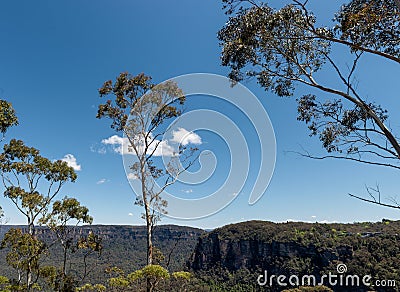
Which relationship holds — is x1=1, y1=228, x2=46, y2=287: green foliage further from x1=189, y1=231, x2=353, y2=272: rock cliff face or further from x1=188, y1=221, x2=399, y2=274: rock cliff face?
x1=189, y1=231, x2=353, y2=272: rock cliff face

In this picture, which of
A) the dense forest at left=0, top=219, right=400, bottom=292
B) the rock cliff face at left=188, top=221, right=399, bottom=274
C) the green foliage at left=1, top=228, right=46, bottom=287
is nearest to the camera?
the green foliage at left=1, top=228, right=46, bottom=287

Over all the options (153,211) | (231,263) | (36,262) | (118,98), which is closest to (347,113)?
(153,211)

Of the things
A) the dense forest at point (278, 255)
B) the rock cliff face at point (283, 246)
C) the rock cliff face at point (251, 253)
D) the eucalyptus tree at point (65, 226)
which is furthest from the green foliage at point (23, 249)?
the rock cliff face at point (251, 253)

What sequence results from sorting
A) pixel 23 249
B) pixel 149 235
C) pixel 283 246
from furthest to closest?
pixel 283 246 → pixel 23 249 → pixel 149 235

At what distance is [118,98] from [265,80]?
4.70 metres

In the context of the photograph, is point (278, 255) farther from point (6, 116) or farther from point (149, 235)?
point (6, 116)

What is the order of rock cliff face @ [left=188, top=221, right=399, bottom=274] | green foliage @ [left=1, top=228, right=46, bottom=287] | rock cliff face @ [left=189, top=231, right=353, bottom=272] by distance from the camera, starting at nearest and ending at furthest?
green foliage @ [left=1, top=228, right=46, bottom=287], rock cliff face @ [left=188, top=221, right=399, bottom=274], rock cliff face @ [left=189, top=231, right=353, bottom=272]

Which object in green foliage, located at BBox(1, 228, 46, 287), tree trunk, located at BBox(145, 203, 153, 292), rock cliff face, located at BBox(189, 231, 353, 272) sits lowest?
rock cliff face, located at BBox(189, 231, 353, 272)

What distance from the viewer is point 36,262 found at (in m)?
11.2

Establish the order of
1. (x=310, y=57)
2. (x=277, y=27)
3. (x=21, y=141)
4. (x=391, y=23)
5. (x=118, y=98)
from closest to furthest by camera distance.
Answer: (x=391, y=23)
(x=277, y=27)
(x=310, y=57)
(x=118, y=98)
(x=21, y=141)

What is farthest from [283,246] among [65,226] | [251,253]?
[65,226]

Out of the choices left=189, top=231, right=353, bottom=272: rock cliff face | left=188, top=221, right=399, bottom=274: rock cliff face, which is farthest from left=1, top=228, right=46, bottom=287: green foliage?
left=189, top=231, right=353, bottom=272: rock cliff face

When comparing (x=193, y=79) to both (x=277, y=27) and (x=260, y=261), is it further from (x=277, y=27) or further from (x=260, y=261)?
(x=260, y=261)

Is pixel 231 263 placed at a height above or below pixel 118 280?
below
